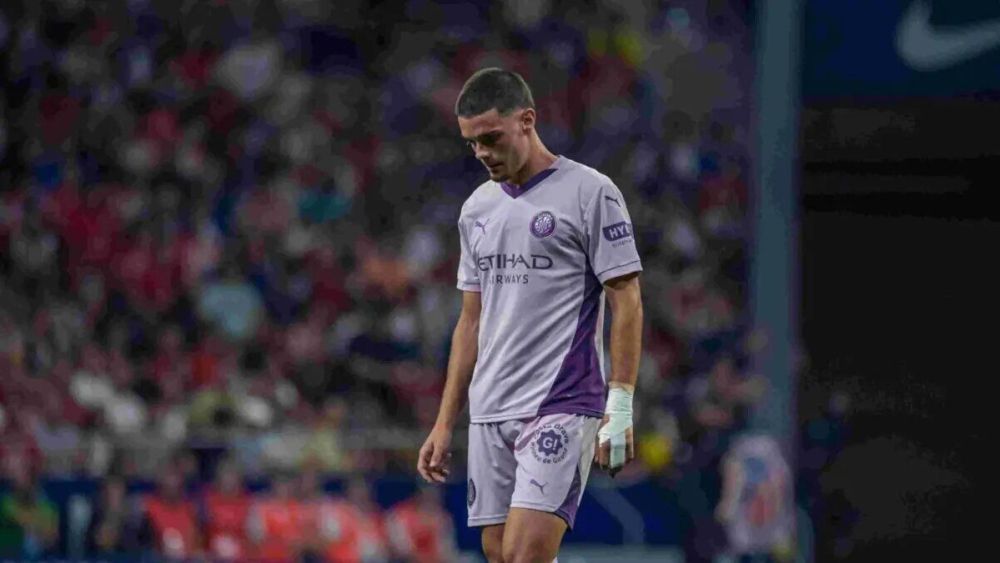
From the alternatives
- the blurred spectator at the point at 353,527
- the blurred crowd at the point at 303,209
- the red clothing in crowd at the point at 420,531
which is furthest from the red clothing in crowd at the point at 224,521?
the red clothing in crowd at the point at 420,531

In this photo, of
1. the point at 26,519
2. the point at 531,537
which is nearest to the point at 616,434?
the point at 531,537

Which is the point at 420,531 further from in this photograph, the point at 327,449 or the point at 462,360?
the point at 462,360

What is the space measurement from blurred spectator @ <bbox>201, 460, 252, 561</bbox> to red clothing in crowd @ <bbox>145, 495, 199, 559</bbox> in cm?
11

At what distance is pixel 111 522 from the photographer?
1260cm

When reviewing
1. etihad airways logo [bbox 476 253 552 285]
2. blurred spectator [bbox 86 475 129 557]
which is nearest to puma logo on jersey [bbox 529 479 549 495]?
etihad airways logo [bbox 476 253 552 285]

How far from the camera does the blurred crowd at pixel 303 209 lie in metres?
14.1

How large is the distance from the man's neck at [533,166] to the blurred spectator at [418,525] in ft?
23.2

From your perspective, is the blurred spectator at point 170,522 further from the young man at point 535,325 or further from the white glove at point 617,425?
the white glove at point 617,425

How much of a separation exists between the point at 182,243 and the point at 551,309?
10.2 metres

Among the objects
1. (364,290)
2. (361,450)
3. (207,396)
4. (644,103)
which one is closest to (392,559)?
(361,450)

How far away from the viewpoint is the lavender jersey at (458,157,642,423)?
613 centimetres

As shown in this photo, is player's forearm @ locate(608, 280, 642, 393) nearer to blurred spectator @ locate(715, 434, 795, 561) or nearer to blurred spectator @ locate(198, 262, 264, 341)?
blurred spectator @ locate(715, 434, 795, 561)

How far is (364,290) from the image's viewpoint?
16.0 metres

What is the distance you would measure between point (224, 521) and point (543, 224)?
7.23m
